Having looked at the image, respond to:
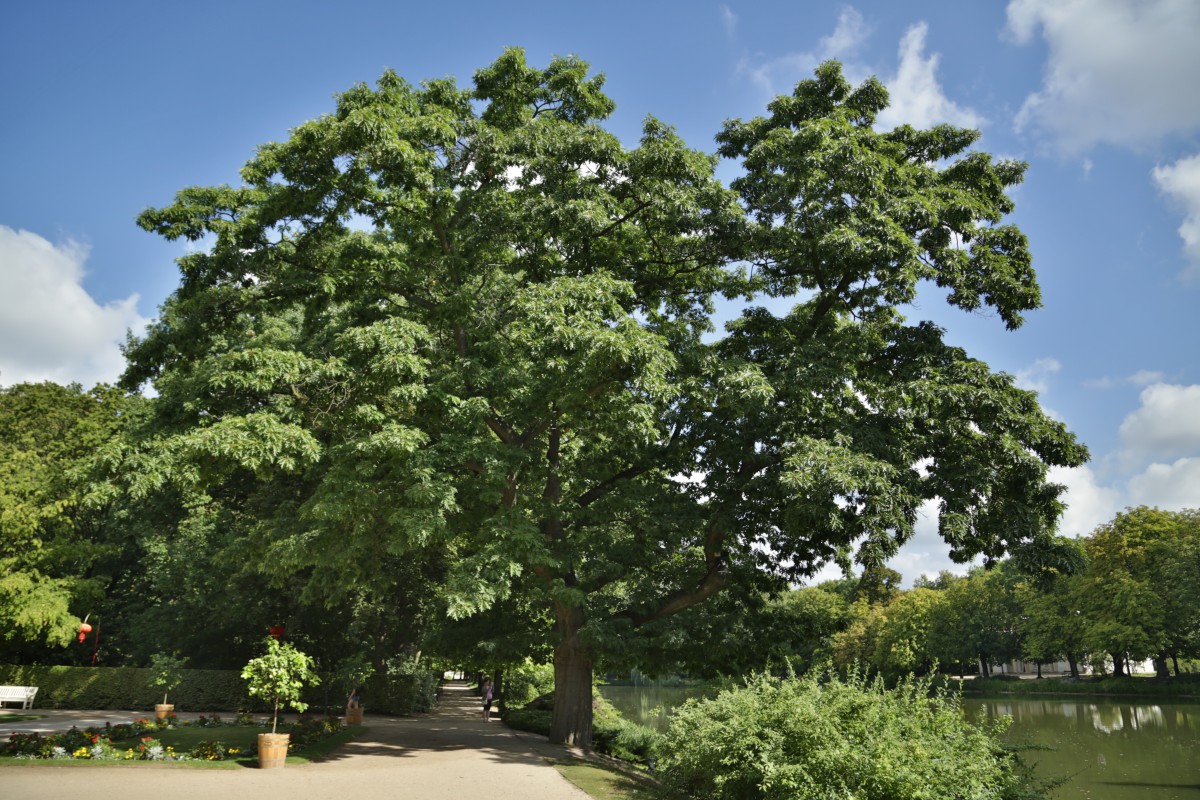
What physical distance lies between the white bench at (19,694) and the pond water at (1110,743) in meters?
19.0

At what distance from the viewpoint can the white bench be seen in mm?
22516

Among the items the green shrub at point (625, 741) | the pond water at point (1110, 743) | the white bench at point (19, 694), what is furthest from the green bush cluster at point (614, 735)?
the white bench at point (19, 694)

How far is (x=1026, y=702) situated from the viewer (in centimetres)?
4656

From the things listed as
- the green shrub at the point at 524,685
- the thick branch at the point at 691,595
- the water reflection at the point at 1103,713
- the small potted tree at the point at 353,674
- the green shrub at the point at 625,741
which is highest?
the thick branch at the point at 691,595

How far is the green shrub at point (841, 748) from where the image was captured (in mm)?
7969

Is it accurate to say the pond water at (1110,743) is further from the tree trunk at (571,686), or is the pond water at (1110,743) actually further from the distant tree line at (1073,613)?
the distant tree line at (1073,613)

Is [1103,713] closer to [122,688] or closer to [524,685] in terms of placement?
[524,685]

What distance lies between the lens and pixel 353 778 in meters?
12.1

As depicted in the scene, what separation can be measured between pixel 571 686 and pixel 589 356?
8480 millimetres

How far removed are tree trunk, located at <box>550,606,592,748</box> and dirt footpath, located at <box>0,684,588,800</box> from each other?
26.9 inches

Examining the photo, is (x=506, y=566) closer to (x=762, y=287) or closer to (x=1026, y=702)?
(x=762, y=287)

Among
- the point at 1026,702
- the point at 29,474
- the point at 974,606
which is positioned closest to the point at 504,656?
the point at 29,474

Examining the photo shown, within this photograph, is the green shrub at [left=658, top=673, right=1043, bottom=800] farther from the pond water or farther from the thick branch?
the thick branch

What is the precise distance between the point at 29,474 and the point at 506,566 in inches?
764
